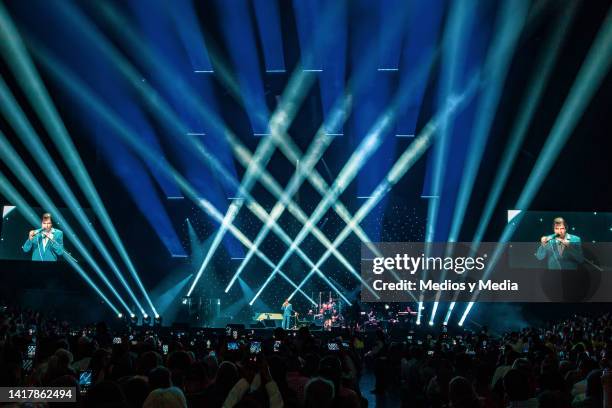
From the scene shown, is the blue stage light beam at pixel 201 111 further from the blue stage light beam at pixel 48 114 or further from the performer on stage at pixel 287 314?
the performer on stage at pixel 287 314

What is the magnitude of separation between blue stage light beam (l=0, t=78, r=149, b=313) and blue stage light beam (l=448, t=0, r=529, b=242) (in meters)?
9.61

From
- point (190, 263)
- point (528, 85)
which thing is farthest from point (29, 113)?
point (528, 85)

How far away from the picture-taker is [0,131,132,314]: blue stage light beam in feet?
50.0

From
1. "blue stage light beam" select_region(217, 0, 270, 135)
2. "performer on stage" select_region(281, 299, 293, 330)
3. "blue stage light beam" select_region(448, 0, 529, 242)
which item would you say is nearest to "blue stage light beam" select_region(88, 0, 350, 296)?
"blue stage light beam" select_region(217, 0, 270, 135)

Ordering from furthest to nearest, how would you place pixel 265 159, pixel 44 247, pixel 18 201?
pixel 265 159 → pixel 44 247 → pixel 18 201

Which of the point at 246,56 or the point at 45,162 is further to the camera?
the point at 45,162

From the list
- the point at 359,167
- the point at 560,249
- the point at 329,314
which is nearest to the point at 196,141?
the point at 359,167

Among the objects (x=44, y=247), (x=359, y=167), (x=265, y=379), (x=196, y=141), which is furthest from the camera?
(x=359, y=167)

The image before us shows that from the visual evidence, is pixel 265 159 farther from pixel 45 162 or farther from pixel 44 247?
pixel 44 247

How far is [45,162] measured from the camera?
50.6ft

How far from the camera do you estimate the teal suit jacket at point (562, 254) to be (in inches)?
615

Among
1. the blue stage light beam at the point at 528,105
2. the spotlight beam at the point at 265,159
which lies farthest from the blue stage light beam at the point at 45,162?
the blue stage light beam at the point at 528,105

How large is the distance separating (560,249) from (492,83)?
15.7 feet

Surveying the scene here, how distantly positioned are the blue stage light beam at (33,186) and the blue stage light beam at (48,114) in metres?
0.83
